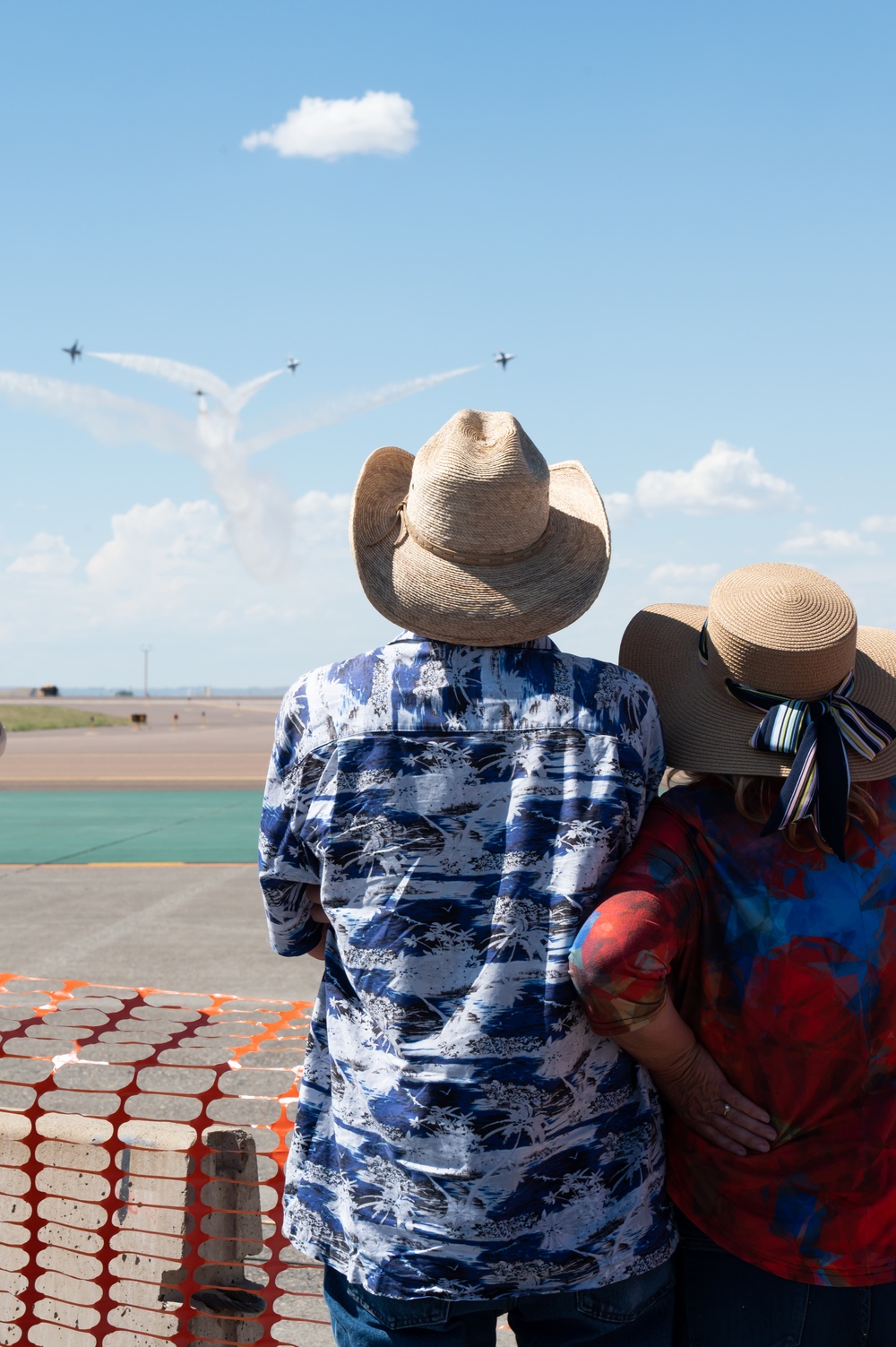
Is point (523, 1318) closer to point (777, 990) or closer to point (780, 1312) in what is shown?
point (780, 1312)

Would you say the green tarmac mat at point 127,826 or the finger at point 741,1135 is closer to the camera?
the finger at point 741,1135

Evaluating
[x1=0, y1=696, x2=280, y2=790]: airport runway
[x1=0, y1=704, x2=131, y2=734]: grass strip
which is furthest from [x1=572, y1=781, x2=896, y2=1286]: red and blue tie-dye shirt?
[x1=0, y1=704, x2=131, y2=734]: grass strip

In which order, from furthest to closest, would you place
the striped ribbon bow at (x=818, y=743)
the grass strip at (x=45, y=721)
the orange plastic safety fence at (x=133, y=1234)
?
the grass strip at (x=45, y=721) < the orange plastic safety fence at (x=133, y=1234) < the striped ribbon bow at (x=818, y=743)

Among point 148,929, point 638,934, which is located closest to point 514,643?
point 638,934

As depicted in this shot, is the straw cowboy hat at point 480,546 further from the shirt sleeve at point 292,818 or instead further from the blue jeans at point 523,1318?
the blue jeans at point 523,1318

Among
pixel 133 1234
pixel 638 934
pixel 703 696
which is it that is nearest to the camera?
pixel 638 934

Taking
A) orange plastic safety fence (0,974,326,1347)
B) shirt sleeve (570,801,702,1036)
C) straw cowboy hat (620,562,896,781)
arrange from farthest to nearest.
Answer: orange plastic safety fence (0,974,326,1347), straw cowboy hat (620,562,896,781), shirt sleeve (570,801,702,1036)

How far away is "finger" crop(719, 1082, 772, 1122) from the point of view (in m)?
1.67

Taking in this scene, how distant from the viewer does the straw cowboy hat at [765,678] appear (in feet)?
5.66

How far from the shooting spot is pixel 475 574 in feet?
5.59

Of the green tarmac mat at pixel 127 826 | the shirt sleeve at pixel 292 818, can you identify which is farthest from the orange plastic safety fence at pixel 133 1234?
the green tarmac mat at pixel 127 826

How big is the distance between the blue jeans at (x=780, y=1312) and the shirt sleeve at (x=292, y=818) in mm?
843

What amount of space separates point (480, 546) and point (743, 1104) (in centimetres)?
94

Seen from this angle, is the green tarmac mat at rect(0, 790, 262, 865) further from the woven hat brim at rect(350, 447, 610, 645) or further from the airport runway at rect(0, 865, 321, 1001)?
the woven hat brim at rect(350, 447, 610, 645)
